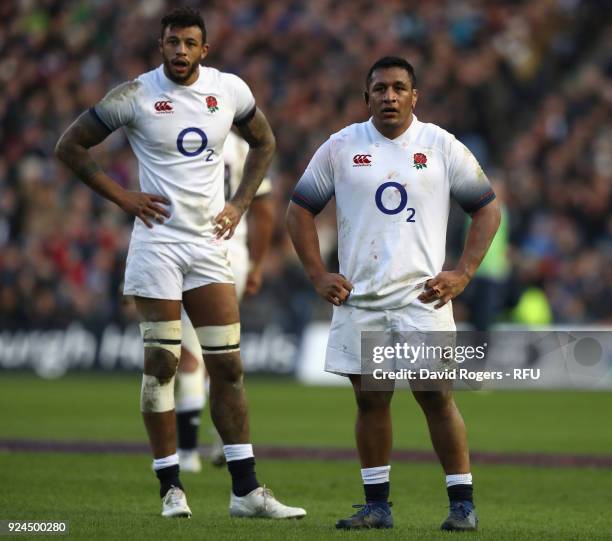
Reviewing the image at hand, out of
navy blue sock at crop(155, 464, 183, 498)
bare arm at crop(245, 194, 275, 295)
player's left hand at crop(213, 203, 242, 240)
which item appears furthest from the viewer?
bare arm at crop(245, 194, 275, 295)

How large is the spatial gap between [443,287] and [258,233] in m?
3.80

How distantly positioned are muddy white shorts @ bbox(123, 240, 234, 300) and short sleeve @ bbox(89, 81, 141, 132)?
0.67m

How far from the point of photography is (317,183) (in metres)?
7.52

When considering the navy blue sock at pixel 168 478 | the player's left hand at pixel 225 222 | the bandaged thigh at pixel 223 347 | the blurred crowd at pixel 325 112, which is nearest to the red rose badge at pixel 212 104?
the player's left hand at pixel 225 222

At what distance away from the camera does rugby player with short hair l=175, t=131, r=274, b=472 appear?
10727mm

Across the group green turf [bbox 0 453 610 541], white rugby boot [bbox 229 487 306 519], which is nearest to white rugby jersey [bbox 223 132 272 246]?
green turf [bbox 0 453 610 541]

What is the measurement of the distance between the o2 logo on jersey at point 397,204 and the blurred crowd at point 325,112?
45.0 ft

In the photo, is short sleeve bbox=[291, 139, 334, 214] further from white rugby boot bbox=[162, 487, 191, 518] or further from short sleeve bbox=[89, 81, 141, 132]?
white rugby boot bbox=[162, 487, 191, 518]

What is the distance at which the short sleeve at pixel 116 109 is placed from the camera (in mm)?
7906

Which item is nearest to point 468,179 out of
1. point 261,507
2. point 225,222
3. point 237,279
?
point 225,222

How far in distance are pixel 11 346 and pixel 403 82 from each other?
56.5 feet

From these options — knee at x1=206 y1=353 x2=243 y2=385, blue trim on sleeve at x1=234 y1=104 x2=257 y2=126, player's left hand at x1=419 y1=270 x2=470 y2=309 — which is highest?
blue trim on sleeve at x1=234 y1=104 x2=257 y2=126

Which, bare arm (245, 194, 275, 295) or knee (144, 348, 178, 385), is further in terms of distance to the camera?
bare arm (245, 194, 275, 295)

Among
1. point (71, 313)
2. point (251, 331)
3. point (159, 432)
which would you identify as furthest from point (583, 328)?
point (159, 432)
